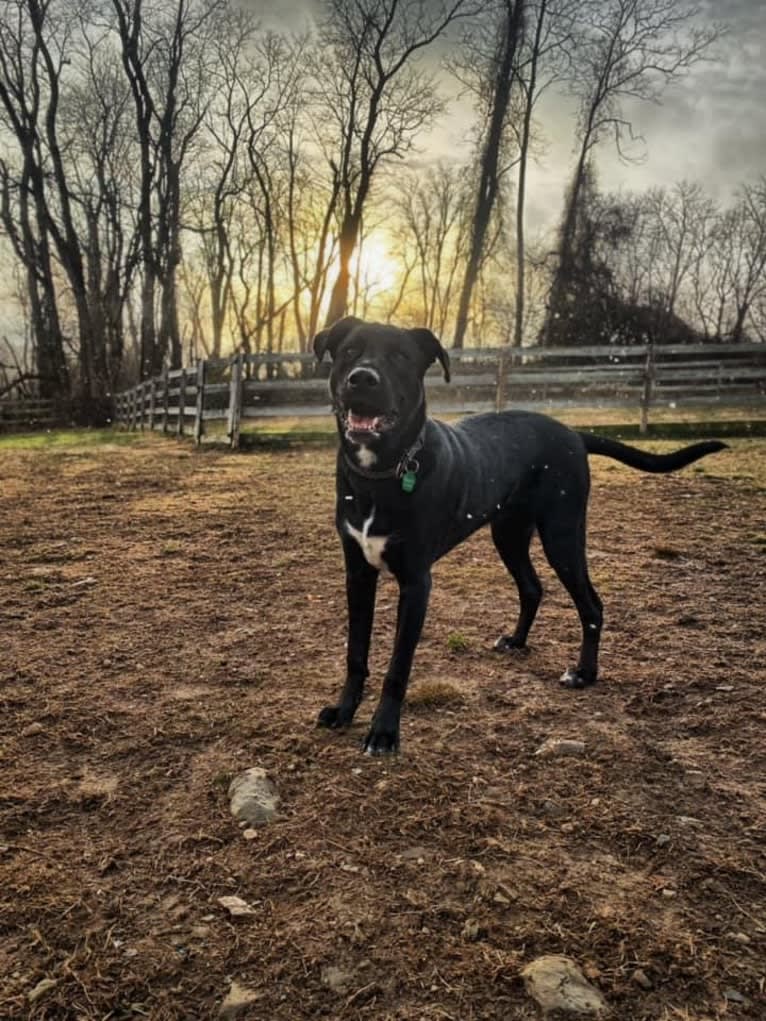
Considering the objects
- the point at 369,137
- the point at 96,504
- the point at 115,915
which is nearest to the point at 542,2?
the point at 369,137

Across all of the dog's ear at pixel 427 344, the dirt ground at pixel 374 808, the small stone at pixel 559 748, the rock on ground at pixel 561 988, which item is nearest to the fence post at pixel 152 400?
the dirt ground at pixel 374 808

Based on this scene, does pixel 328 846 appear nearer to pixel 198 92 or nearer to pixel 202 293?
pixel 198 92

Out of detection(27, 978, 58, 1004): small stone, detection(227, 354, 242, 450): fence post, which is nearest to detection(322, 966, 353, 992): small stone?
detection(27, 978, 58, 1004): small stone

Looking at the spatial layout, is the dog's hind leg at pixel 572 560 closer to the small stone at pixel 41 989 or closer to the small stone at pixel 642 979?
the small stone at pixel 642 979

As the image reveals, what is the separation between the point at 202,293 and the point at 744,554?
155 feet

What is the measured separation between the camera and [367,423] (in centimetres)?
256

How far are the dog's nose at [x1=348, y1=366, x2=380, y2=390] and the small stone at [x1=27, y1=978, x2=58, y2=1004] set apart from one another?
1.87 m

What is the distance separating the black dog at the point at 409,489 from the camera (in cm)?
261

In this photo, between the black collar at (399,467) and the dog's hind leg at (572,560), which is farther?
the dog's hind leg at (572,560)

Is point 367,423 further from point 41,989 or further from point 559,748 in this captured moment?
point 41,989

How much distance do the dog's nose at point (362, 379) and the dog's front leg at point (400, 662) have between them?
75cm

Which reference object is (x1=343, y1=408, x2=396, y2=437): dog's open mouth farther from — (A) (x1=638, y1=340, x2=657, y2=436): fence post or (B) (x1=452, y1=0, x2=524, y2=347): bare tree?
(B) (x1=452, y1=0, x2=524, y2=347): bare tree

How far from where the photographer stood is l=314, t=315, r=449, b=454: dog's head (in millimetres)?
2531

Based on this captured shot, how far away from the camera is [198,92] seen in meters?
23.3
